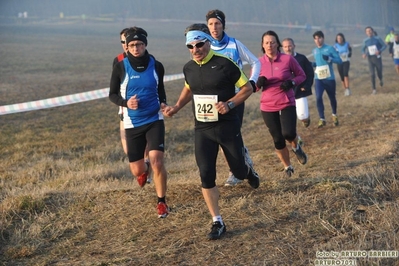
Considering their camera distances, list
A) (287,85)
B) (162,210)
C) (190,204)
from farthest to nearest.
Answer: (287,85)
(190,204)
(162,210)

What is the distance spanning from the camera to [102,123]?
15156mm

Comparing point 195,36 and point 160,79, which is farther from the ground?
point 195,36

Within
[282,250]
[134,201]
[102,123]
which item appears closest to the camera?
[282,250]

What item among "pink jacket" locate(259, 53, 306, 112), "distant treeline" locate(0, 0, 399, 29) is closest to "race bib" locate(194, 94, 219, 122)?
"pink jacket" locate(259, 53, 306, 112)

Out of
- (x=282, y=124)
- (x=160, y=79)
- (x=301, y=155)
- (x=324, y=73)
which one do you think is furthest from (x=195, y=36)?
(x=324, y=73)

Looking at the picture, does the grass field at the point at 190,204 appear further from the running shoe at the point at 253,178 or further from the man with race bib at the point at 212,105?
the man with race bib at the point at 212,105

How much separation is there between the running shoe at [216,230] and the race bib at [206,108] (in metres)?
0.99

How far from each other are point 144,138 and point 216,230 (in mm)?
1825

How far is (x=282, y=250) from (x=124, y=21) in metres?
88.8

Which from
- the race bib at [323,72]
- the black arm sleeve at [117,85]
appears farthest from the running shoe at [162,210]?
the race bib at [323,72]

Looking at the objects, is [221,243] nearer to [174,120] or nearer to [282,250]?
[282,250]

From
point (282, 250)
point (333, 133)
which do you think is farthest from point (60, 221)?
point (333, 133)

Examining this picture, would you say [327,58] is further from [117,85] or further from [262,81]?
[117,85]

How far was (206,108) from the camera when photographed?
5762mm
